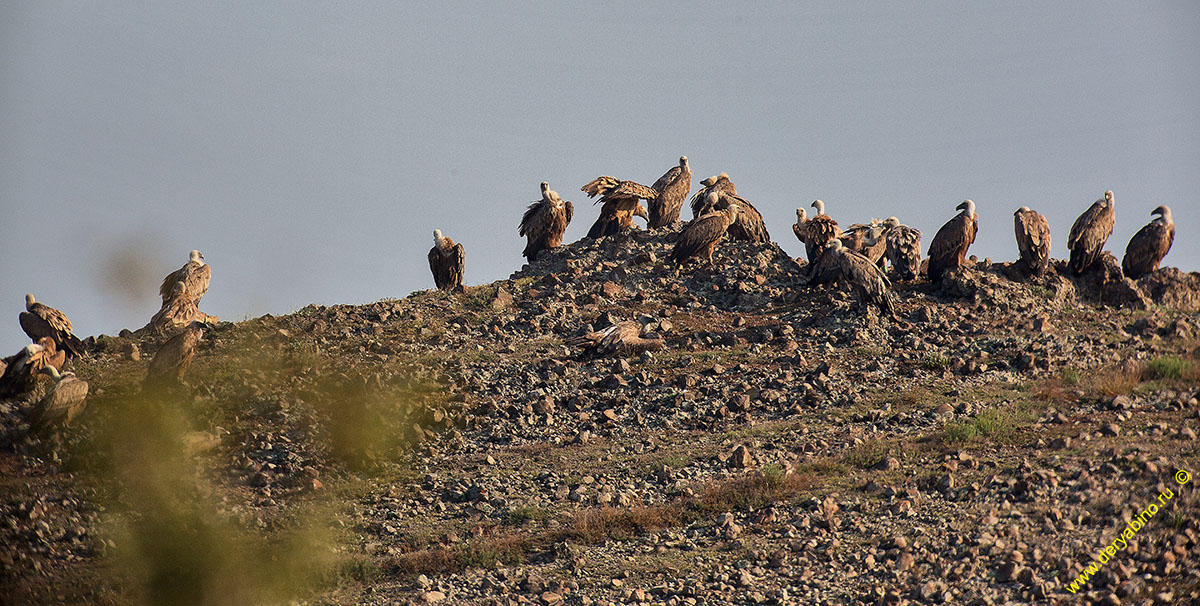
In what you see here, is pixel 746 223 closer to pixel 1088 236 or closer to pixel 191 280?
pixel 1088 236

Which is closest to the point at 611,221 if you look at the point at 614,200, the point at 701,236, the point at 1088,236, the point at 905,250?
the point at 614,200

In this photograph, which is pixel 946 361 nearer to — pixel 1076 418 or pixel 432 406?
pixel 1076 418

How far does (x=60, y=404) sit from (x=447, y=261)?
9391 mm

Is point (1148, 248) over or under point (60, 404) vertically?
under

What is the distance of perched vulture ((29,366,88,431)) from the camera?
55.2ft

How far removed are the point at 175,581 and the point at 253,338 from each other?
27.4ft

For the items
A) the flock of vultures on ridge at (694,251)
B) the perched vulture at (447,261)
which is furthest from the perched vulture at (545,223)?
the perched vulture at (447,261)

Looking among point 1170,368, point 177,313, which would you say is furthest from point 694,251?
point 177,313

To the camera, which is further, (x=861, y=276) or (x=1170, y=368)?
(x=861, y=276)

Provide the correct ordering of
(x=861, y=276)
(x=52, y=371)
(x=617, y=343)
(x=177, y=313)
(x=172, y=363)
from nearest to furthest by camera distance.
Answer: (x=52, y=371) < (x=172, y=363) < (x=617, y=343) < (x=861, y=276) < (x=177, y=313)

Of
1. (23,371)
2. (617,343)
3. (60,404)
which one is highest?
(23,371)

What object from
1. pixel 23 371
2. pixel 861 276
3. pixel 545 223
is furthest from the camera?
pixel 545 223

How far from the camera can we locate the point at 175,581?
1358 centimetres

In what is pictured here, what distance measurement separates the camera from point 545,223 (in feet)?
86.3
